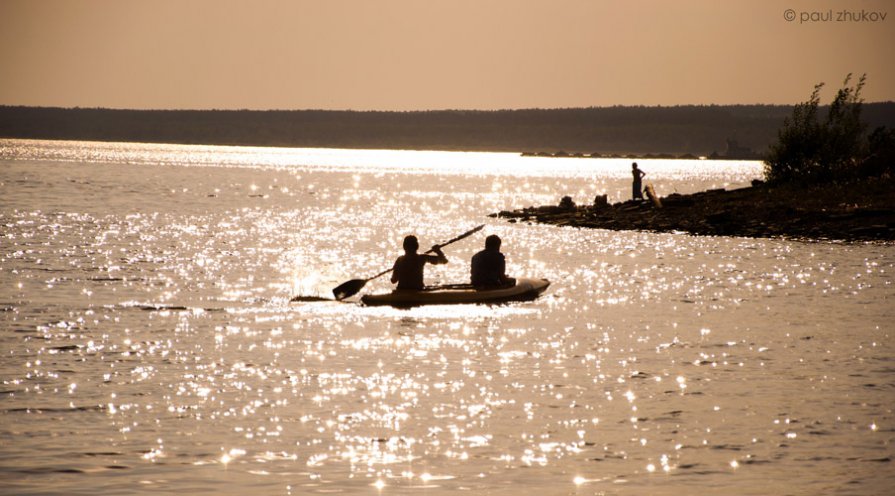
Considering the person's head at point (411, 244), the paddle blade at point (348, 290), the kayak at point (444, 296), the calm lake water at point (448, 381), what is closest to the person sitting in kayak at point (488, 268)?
the kayak at point (444, 296)

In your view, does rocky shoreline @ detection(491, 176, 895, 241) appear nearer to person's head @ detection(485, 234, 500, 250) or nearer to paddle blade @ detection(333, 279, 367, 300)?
person's head @ detection(485, 234, 500, 250)

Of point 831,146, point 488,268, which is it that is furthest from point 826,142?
point 488,268

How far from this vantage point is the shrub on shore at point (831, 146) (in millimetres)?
53781

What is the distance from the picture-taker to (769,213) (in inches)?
2023

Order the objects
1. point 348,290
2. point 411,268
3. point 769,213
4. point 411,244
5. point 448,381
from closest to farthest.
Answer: point 448,381 → point 411,244 → point 411,268 → point 348,290 → point 769,213

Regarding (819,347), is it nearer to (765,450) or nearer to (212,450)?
(765,450)

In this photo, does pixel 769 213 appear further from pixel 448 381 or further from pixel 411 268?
pixel 448 381

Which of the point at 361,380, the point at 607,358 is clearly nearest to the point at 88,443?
the point at 361,380

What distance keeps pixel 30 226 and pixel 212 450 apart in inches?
1797

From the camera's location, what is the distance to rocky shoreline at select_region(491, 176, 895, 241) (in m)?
46.9

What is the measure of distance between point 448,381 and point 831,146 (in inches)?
1599

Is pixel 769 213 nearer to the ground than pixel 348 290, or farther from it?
farther from it

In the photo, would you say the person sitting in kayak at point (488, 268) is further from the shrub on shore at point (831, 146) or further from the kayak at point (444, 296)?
the shrub on shore at point (831, 146)

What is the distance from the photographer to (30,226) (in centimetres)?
5584
